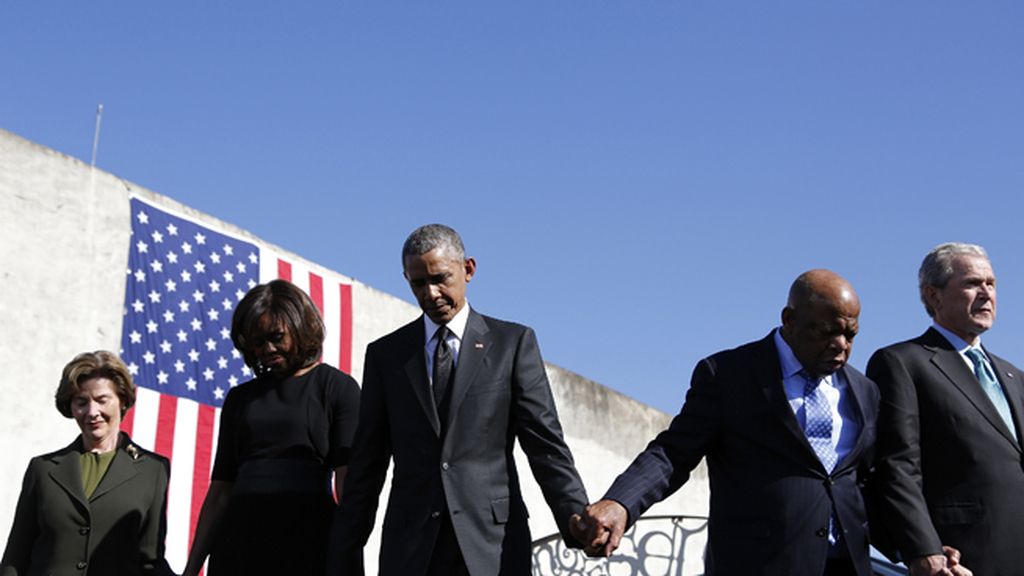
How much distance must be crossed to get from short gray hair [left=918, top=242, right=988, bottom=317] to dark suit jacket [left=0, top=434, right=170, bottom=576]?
2.98m

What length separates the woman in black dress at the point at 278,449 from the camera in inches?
157

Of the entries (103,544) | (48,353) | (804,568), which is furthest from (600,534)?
(48,353)

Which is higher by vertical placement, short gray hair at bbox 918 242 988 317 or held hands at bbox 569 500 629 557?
short gray hair at bbox 918 242 988 317

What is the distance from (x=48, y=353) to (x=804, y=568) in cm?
692

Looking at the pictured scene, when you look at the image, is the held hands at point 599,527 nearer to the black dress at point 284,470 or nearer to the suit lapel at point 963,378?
the black dress at point 284,470

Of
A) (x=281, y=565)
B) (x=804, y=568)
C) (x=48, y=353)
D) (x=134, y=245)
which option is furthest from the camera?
(x=134, y=245)

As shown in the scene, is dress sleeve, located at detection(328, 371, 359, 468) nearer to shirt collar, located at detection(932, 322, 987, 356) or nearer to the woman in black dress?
the woman in black dress

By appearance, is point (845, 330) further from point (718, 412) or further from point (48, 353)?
point (48, 353)

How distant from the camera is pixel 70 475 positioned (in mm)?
4520

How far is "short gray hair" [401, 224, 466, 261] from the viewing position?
373cm

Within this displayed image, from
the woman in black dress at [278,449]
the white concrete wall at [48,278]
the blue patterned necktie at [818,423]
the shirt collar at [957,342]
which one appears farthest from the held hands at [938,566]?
the white concrete wall at [48,278]

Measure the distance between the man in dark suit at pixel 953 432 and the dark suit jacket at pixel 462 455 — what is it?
3.41 ft

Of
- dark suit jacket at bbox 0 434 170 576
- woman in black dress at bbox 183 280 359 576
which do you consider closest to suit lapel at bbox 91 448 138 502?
dark suit jacket at bbox 0 434 170 576

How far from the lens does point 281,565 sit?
3.97 m
